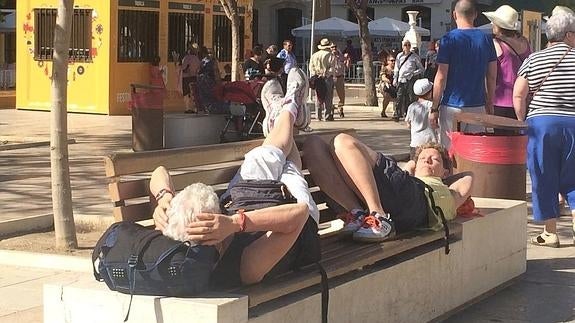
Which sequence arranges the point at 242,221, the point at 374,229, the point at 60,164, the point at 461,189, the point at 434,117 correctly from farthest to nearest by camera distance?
the point at 434,117 → the point at 60,164 → the point at 461,189 → the point at 374,229 → the point at 242,221

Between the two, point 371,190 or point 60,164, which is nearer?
point 371,190

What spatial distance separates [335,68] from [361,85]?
640 inches

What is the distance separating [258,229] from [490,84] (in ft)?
15.8

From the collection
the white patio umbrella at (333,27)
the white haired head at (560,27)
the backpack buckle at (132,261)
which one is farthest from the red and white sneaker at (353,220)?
the white patio umbrella at (333,27)

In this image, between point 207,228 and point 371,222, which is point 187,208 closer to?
point 207,228

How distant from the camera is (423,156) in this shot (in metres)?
6.75

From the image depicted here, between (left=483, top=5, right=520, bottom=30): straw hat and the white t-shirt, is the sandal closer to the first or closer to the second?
the white t-shirt

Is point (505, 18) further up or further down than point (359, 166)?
further up

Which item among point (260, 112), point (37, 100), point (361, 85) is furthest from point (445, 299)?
point (361, 85)

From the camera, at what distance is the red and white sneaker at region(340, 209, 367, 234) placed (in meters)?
5.75

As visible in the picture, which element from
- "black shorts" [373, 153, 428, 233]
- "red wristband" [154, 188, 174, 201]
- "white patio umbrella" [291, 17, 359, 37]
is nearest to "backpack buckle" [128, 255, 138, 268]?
"red wristband" [154, 188, 174, 201]

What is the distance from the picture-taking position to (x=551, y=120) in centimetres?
798

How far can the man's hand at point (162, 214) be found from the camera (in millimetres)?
4410

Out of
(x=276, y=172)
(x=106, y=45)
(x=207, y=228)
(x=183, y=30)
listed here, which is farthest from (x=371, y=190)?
(x=183, y=30)
